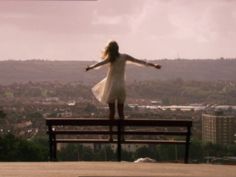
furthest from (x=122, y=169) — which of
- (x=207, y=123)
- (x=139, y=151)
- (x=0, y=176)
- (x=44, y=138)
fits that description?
(x=207, y=123)

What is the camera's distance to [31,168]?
851 cm

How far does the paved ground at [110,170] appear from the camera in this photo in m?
7.89

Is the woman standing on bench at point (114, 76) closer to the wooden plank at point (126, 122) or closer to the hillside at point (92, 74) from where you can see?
the wooden plank at point (126, 122)

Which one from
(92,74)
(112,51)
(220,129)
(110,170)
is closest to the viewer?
(110,170)

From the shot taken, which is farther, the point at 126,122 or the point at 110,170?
the point at 126,122

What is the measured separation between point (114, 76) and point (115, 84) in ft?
0.44

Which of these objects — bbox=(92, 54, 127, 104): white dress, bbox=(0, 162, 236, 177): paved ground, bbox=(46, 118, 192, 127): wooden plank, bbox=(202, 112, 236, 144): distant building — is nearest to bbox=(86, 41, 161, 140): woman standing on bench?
bbox=(92, 54, 127, 104): white dress

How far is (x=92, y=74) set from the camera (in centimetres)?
6625

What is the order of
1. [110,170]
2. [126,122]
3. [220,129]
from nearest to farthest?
[110,170] < [126,122] < [220,129]

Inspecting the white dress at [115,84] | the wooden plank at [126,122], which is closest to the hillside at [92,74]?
the white dress at [115,84]

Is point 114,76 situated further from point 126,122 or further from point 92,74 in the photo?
point 92,74

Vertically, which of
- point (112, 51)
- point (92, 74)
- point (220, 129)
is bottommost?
point (220, 129)

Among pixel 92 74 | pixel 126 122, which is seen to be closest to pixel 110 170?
pixel 126 122

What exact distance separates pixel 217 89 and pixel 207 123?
34765mm
